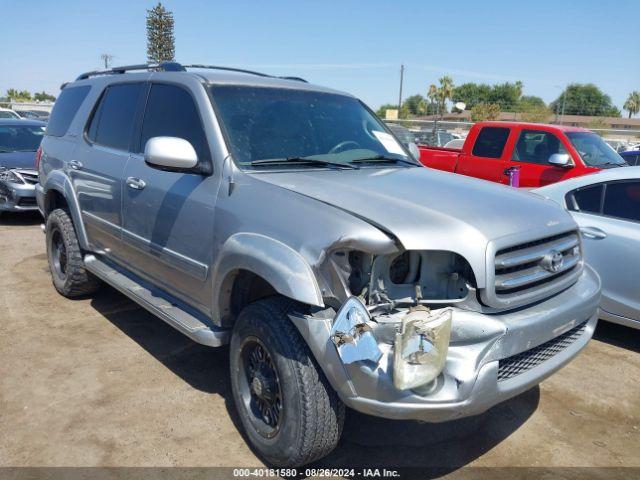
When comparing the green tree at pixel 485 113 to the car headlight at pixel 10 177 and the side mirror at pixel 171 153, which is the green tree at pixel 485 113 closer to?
the car headlight at pixel 10 177

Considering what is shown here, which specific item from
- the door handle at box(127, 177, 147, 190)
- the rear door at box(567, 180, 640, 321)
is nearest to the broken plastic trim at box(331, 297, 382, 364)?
the door handle at box(127, 177, 147, 190)

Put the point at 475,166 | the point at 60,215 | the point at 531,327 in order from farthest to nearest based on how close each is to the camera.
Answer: the point at 475,166
the point at 60,215
the point at 531,327

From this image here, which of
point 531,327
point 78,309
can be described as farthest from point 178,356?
point 531,327

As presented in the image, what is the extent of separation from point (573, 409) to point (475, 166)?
233 inches

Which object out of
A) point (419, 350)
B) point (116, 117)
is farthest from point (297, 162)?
point (116, 117)

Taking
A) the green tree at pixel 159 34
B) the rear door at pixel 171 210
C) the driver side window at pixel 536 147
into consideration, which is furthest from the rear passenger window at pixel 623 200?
the green tree at pixel 159 34

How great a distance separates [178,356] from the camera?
4.27 metres

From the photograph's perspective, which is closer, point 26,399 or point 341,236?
point 341,236

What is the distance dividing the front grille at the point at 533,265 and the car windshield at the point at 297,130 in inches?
50.6

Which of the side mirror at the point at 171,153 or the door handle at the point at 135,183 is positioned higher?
the side mirror at the point at 171,153

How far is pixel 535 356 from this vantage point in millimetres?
2781

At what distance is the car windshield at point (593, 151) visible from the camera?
804 centimetres

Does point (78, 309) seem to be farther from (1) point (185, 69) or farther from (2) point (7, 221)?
(2) point (7, 221)

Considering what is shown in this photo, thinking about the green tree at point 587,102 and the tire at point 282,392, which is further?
the green tree at point 587,102
